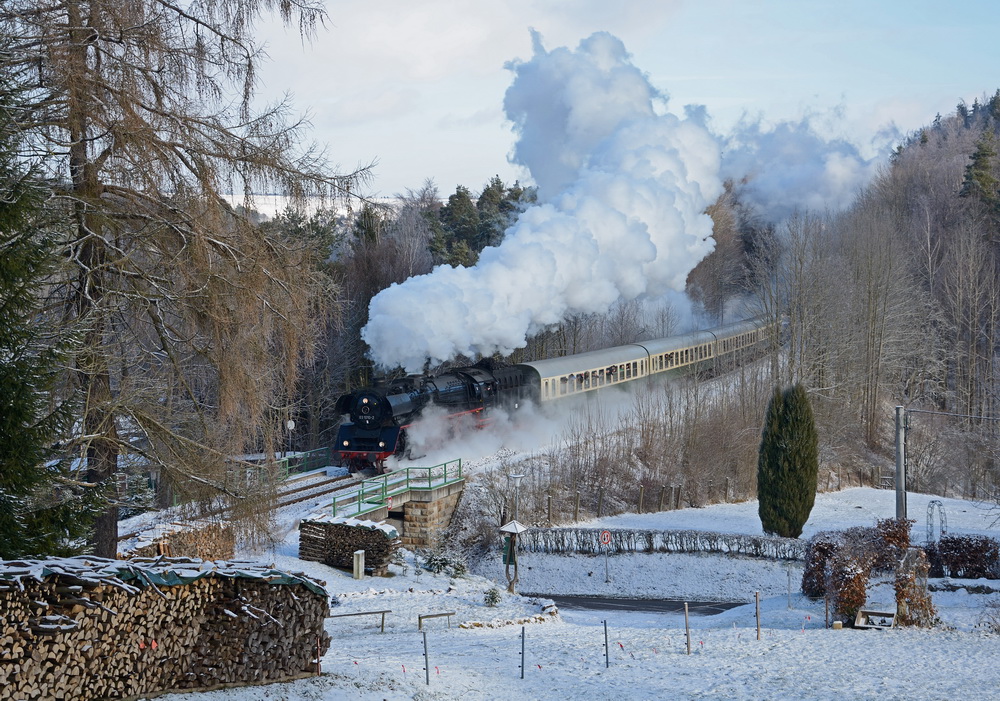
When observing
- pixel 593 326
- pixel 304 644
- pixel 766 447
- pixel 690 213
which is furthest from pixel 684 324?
pixel 304 644

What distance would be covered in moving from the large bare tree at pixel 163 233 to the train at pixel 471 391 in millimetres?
15337

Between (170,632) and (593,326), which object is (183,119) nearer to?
(170,632)

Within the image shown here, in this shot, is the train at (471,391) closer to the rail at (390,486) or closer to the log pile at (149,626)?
the rail at (390,486)

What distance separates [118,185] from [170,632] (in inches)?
165

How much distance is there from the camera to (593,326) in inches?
1809

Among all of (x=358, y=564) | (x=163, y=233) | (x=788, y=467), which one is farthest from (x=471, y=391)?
(x=163, y=233)

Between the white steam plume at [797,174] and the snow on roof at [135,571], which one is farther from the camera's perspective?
the white steam plume at [797,174]

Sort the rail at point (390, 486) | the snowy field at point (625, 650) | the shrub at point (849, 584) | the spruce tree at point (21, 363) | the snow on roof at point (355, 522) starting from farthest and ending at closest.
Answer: the rail at point (390, 486) < the snow on roof at point (355, 522) < the shrub at point (849, 584) < the snowy field at point (625, 650) < the spruce tree at point (21, 363)

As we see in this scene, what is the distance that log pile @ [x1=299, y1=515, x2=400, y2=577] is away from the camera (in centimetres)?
2070

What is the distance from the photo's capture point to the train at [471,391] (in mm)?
25172

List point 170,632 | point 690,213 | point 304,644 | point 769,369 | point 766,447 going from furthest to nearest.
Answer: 1. point 690,213
2. point 769,369
3. point 766,447
4. point 304,644
5. point 170,632

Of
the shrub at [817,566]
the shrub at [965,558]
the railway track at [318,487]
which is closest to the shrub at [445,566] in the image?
the railway track at [318,487]

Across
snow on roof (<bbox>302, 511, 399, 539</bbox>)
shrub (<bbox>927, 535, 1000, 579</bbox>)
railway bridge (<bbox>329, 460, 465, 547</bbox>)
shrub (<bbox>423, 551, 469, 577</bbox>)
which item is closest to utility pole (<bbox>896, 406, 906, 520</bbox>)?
shrub (<bbox>927, 535, 1000, 579</bbox>)

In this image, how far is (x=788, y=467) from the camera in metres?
24.6
